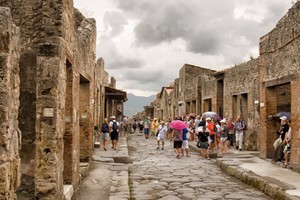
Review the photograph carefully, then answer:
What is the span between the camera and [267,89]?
1280 centimetres

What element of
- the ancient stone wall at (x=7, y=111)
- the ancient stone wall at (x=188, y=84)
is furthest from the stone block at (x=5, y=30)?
the ancient stone wall at (x=188, y=84)

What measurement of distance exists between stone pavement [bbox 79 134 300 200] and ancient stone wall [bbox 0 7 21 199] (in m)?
3.95

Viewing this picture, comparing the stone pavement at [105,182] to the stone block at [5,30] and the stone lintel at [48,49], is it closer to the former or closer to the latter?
the stone lintel at [48,49]

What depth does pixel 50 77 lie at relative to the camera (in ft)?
18.9

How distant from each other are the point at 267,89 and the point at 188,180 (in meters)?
4.98

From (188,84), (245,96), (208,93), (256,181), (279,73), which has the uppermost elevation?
(188,84)

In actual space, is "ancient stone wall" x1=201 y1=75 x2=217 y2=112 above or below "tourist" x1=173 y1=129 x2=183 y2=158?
above

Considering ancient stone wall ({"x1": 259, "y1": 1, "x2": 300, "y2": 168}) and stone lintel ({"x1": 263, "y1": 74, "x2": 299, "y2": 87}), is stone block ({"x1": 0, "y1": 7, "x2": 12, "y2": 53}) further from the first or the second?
stone lintel ({"x1": 263, "y1": 74, "x2": 299, "y2": 87})

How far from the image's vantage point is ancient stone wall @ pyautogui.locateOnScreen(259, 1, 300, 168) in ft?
34.2

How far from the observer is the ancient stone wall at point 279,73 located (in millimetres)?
10438

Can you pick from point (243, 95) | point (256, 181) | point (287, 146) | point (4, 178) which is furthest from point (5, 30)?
point (243, 95)

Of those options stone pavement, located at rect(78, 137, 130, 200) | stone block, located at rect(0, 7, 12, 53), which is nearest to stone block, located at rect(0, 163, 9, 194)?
stone block, located at rect(0, 7, 12, 53)

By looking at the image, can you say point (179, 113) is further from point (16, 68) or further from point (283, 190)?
point (16, 68)

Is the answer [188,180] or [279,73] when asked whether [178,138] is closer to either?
[279,73]
